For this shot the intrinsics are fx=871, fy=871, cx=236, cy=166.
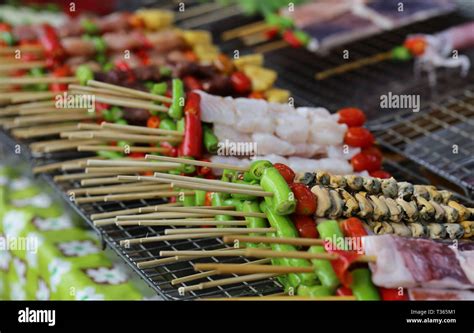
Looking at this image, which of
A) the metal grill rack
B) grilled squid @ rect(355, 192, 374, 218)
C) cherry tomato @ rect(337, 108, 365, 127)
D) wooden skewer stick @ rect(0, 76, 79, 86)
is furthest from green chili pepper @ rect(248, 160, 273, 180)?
wooden skewer stick @ rect(0, 76, 79, 86)

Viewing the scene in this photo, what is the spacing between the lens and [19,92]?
574 cm

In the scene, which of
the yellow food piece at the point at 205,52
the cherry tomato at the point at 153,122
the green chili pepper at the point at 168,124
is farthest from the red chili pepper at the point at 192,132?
the yellow food piece at the point at 205,52

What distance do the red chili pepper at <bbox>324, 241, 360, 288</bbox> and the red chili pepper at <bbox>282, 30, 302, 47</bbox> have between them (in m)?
3.42

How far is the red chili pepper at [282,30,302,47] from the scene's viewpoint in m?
6.81

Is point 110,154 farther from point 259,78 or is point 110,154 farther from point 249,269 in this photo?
point 249,269

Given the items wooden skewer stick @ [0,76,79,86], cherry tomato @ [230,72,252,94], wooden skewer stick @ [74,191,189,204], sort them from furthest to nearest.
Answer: cherry tomato @ [230,72,252,94] → wooden skewer stick @ [0,76,79,86] → wooden skewer stick @ [74,191,189,204]

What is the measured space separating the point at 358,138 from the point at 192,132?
0.94m

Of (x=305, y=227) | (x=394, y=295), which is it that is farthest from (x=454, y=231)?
(x=305, y=227)

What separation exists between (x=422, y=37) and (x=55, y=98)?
278cm

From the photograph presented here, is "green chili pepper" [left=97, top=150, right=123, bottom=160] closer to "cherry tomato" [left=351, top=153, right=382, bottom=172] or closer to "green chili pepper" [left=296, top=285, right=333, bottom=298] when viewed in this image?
"cherry tomato" [left=351, top=153, right=382, bottom=172]

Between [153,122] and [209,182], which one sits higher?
[153,122]

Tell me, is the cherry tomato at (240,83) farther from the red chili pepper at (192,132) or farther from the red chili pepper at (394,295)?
the red chili pepper at (394,295)

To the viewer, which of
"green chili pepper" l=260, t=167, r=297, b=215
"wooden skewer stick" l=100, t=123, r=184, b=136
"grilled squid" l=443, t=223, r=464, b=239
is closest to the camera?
"green chili pepper" l=260, t=167, r=297, b=215

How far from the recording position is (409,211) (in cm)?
404
